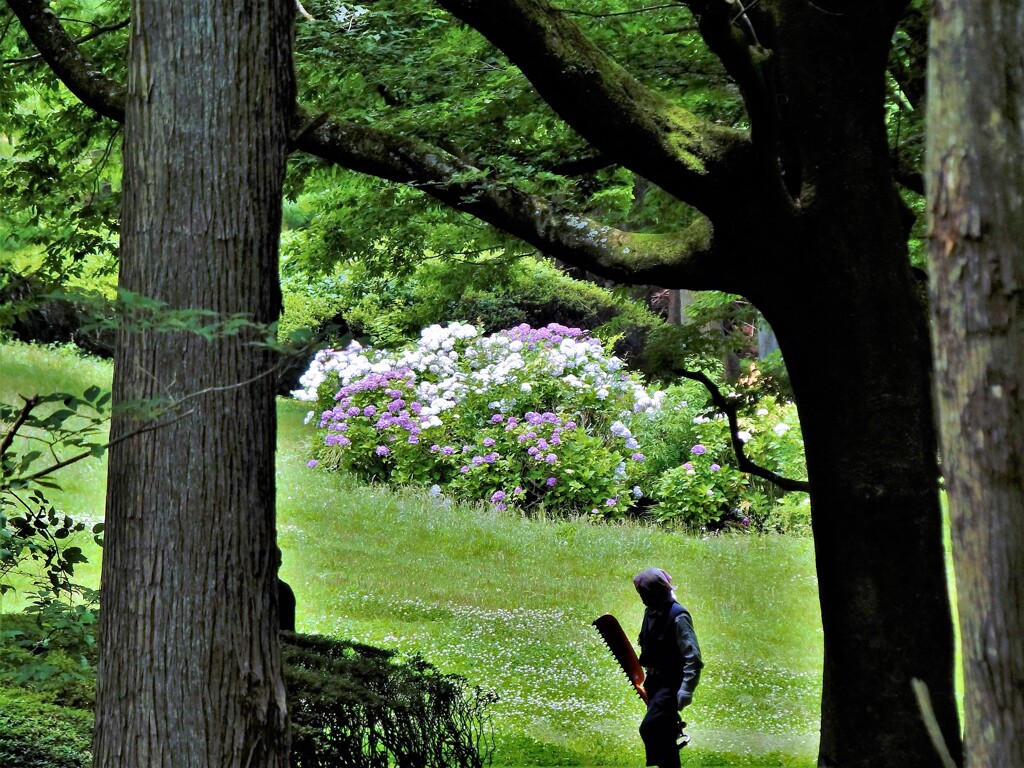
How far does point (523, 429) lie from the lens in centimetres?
1267

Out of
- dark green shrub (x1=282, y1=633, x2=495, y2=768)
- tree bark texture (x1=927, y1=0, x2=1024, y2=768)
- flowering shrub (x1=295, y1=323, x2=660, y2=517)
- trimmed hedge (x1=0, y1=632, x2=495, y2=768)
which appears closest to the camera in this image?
tree bark texture (x1=927, y1=0, x2=1024, y2=768)

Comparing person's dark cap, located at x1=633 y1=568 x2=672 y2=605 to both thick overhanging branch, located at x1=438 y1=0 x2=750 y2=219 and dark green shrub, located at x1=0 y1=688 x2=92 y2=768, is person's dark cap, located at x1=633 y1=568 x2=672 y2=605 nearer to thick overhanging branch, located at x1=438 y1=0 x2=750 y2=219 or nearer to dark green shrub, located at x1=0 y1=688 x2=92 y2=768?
thick overhanging branch, located at x1=438 y1=0 x2=750 y2=219

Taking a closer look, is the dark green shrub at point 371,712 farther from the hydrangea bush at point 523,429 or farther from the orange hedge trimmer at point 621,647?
the hydrangea bush at point 523,429

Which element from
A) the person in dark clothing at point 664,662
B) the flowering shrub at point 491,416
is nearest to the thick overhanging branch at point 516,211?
the person in dark clothing at point 664,662

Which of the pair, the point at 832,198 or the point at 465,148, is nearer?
the point at 832,198

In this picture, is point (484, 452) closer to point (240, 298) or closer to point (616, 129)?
point (616, 129)

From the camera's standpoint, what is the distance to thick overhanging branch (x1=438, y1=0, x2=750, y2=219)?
4.11 meters

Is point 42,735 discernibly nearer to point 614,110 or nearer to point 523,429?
point 614,110

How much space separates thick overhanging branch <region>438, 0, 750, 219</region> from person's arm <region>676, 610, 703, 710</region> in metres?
2.24

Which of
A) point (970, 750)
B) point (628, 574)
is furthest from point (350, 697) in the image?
point (628, 574)

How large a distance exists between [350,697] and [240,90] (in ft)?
8.98

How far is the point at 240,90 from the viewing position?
3.38m

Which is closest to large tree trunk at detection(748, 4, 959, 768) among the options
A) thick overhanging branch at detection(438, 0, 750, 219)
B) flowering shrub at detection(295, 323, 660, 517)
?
thick overhanging branch at detection(438, 0, 750, 219)

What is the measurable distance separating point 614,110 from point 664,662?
115 inches
